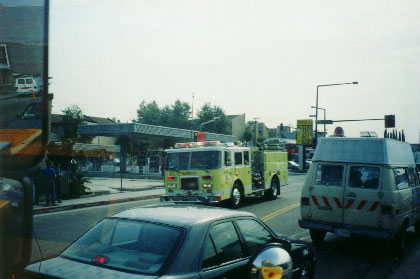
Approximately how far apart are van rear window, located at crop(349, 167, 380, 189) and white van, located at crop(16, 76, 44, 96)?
8.17 m

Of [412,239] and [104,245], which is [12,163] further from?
[412,239]

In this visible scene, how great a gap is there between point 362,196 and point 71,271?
6.87m

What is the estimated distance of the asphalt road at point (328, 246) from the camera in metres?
7.28

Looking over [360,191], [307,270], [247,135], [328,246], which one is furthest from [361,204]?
→ [247,135]

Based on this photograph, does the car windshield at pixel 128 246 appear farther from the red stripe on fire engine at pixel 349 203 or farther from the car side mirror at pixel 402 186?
the car side mirror at pixel 402 186

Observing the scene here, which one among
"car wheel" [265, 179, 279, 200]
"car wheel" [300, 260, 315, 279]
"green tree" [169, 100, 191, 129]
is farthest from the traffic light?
"green tree" [169, 100, 191, 129]

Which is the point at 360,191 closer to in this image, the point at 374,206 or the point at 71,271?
the point at 374,206

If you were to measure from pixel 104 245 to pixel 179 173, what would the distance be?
10940 mm

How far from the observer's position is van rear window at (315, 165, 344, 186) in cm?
912

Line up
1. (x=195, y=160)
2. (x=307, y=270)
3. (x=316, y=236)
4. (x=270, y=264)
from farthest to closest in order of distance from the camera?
(x=195, y=160)
(x=316, y=236)
(x=307, y=270)
(x=270, y=264)

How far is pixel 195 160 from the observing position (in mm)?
14859

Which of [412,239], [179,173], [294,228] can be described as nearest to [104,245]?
[294,228]

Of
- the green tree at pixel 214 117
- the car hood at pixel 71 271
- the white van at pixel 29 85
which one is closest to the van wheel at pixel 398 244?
the car hood at pixel 71 271

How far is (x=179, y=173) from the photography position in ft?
48.7
